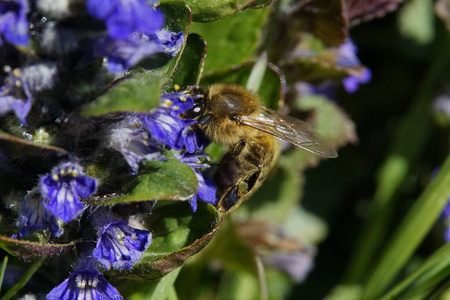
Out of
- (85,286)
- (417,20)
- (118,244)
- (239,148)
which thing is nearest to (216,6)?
(239,148)

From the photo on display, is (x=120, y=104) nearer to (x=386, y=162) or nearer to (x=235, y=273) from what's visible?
(x=235, y=273)

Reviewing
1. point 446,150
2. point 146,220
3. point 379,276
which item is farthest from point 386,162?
point 146,220

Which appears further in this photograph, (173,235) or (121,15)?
(173,235)

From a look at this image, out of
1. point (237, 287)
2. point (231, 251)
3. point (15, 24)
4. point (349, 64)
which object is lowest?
point (237, 287)

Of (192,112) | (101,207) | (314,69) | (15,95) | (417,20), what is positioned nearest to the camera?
(15,95)

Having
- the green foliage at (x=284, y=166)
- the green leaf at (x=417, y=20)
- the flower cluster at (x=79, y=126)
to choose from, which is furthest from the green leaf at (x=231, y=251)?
the green leaf at (x=417, y=20)

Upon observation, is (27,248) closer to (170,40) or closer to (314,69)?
(170,40)

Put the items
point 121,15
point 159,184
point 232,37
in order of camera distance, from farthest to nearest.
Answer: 1. point 232,37
2. point 159,184
3. point 121,15

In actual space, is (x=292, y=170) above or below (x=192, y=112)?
below

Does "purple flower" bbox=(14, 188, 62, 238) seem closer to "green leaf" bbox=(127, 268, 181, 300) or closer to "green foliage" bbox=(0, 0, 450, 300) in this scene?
"green foliage" bbox=(0, 0, 450, 300)
